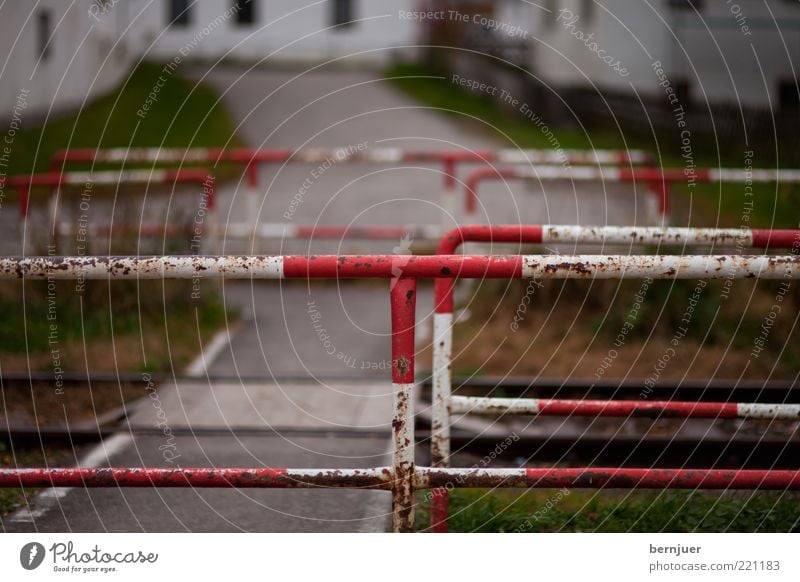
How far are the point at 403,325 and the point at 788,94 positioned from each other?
16.4 metres

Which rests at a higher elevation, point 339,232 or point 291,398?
point 339,232

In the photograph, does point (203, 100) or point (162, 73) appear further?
point (162, 73)

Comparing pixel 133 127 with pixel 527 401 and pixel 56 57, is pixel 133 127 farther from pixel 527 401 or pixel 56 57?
pixel 527 401

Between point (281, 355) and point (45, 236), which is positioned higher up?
point (45, 236)

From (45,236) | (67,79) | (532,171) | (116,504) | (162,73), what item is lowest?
(116,504)

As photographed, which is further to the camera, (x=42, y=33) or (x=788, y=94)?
(x=42, y=33)

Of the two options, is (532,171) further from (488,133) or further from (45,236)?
(488,133)

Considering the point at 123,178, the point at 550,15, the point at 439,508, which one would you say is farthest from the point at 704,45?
the point at 439,508

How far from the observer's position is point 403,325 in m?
3.16

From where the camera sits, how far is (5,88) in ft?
59.9

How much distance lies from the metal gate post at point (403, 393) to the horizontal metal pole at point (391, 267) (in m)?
0.08

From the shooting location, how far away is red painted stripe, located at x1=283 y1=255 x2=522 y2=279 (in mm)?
3115

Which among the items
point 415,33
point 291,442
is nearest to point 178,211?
point 291,442

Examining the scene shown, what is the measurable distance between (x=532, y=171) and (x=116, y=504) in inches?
220
